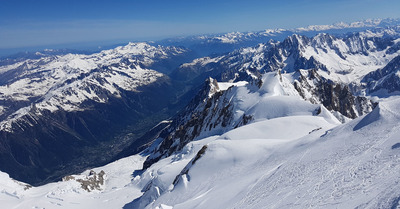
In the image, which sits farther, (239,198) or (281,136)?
(281,136)

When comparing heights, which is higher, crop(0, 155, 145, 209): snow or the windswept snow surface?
the windswept snow surface

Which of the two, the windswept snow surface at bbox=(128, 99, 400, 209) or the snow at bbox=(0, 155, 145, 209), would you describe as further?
the snow at bbox=(0, 155, 145, 209)

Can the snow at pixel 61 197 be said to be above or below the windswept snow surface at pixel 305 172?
below

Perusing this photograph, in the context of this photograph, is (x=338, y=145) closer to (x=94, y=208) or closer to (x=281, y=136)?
(x=281, y=136)

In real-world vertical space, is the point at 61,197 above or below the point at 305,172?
below

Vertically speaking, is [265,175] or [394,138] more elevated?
[394,138]

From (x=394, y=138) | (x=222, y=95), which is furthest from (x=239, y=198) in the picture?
(x=222, y=95)

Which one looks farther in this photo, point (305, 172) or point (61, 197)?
point (61, 197)

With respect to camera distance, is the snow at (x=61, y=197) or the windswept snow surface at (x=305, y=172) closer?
the windswept snow surface at (x=305, y=172)
